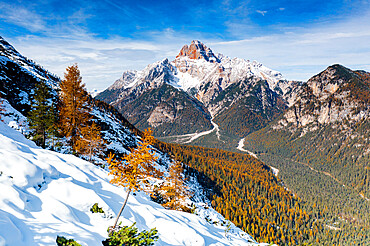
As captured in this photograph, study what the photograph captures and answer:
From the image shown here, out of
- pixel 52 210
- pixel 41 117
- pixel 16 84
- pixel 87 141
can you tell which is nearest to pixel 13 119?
pixel 41 117

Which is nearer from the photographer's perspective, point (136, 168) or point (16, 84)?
point (136, 168)

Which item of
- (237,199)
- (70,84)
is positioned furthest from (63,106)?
(237,199)

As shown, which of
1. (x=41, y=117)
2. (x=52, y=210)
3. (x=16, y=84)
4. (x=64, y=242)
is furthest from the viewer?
(x=16, y=84)

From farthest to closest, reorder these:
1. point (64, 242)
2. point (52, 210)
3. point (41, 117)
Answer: point (41, 117), point (52, 210), point (64, 242)

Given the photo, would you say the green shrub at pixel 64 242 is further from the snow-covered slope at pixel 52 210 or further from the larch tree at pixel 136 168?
the larch tree at pixel 136 168

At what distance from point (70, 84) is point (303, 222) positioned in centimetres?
19027

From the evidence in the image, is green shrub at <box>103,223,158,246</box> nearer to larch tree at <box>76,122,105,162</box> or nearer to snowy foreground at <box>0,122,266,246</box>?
snowy foreground at <box>0,122,266,246</box>

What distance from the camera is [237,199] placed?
150 m

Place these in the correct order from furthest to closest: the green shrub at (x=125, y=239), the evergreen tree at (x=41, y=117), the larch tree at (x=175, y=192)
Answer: the larch tree at (x=175, y=192), the evergreen tree at (x=41, y=117), the green shrub at (x=125, y=239)

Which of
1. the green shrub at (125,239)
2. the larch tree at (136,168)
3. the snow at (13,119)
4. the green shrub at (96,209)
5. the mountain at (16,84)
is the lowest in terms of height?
the green shrub at (125,239)

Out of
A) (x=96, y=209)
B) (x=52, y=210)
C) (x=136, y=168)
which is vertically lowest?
(x=96, y=209)

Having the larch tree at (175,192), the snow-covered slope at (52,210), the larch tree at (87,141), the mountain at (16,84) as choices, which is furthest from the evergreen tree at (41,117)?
the larch tree at (175,192)

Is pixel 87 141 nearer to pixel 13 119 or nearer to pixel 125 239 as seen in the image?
pixel 13 119

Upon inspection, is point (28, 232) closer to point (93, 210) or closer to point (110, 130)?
point (93, 210)
